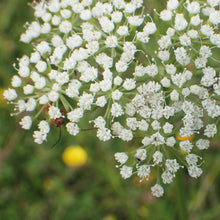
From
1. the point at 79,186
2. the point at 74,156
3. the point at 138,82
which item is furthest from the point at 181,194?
the point at 79,186

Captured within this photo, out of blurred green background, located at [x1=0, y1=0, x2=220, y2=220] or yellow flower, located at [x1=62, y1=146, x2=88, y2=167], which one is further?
yellow flower, located at [x1=62, y1=146, x2=88, y2=167]

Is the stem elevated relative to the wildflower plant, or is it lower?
lower

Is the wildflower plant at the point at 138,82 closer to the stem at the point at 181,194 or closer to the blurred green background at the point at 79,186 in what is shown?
the stem at the point at 181,194

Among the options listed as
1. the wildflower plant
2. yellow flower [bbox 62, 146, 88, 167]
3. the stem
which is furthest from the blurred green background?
the wildflower plant

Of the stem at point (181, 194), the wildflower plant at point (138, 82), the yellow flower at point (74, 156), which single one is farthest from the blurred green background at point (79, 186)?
the wildflower plant at point (138, 82)

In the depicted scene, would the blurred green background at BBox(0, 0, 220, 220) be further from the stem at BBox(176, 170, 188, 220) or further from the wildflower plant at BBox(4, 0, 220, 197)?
the wildflower plant at BBox(4, 0, 220, 197)

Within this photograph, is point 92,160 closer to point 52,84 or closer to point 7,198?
point 7,198

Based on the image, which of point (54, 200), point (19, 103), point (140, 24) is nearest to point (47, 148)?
point (54, 200)
